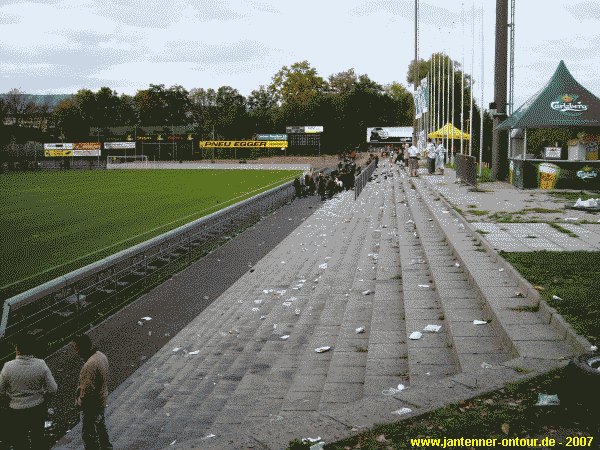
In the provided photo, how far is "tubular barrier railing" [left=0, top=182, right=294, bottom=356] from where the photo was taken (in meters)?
10.8

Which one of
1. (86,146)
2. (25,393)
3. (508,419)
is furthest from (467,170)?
(86,146)

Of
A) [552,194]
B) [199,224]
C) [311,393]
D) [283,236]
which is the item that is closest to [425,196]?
[552,194]

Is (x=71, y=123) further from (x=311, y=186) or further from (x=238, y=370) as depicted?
(x=238, y=370)

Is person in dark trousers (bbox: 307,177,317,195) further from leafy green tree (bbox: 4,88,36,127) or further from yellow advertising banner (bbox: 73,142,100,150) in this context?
leafy green tree (bbox: 4,88,36,127)

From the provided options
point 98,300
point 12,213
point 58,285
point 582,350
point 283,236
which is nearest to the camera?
point 582,350

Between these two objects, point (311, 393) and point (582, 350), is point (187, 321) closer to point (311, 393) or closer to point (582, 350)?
point (311, 393)

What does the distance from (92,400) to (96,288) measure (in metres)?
7.00

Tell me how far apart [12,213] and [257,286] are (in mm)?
20601

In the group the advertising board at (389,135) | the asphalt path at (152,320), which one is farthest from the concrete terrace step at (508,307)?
the advertising board at (389,135)

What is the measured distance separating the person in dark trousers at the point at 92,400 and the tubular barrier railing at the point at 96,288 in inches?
157

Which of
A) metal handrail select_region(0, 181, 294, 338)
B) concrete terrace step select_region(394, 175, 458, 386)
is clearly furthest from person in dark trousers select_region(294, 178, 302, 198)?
concrete terrace step select_region(394, 175, 458, 386)

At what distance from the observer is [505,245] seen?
480 inches

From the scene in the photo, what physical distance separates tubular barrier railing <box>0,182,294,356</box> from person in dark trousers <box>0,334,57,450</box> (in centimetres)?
376

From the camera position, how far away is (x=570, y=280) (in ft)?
29.3
